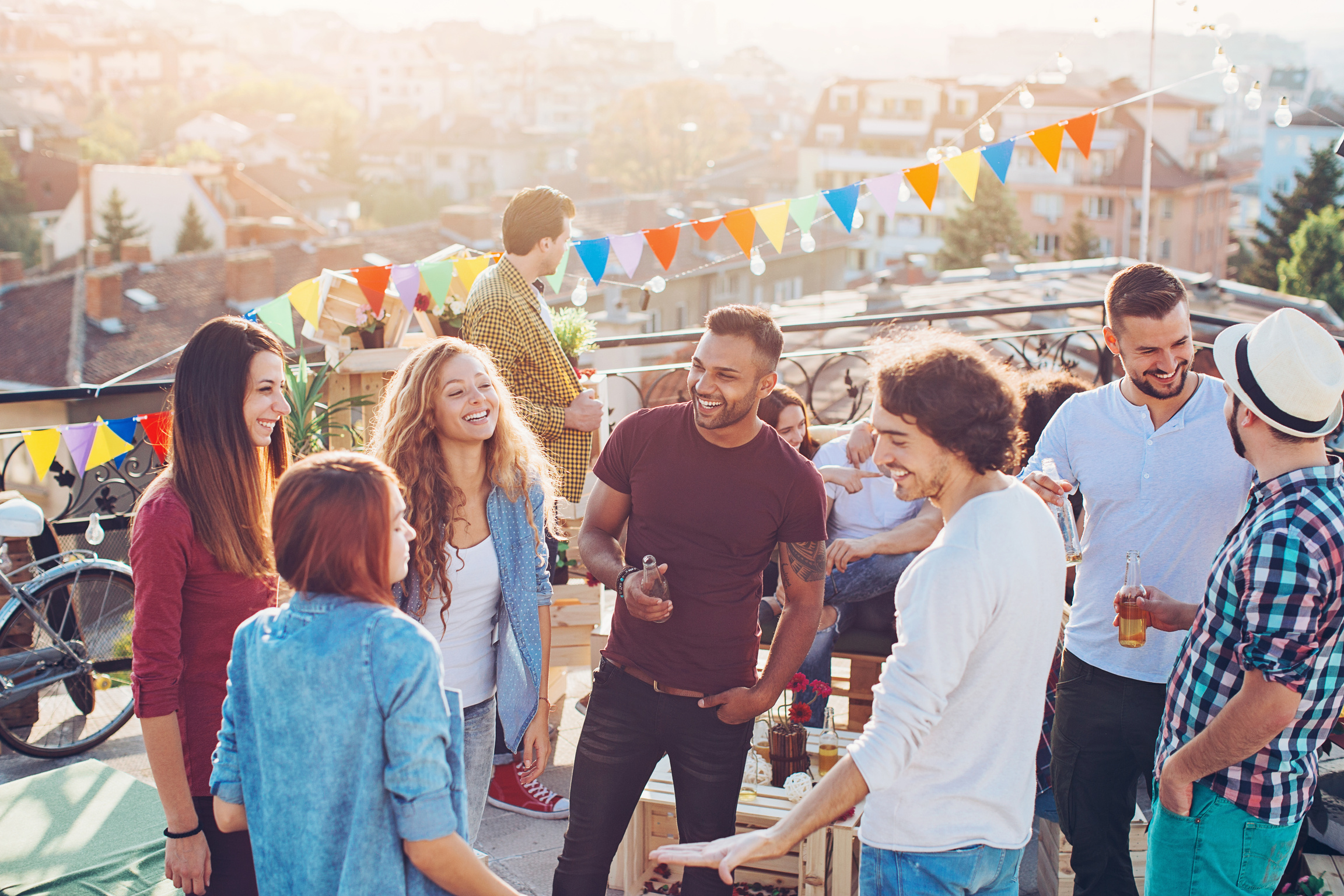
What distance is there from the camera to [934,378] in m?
1.81

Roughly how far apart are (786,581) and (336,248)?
30.1 m

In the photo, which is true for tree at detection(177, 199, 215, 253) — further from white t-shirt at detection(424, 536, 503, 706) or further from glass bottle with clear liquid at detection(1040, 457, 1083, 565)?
glass bottle with clear liquid at detection(1040, 457, 1083, 565)

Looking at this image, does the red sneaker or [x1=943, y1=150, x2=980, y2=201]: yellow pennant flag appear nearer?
the red sneaker

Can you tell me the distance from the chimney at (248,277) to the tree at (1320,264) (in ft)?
102

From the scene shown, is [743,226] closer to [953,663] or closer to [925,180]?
[925,180]

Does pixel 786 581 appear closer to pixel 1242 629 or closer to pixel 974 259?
pixel 1242 629

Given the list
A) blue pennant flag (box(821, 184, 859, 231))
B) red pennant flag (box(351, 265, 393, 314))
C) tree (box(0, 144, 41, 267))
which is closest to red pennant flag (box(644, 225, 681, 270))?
blue pennant flag (box(821, 184, 859, 231))

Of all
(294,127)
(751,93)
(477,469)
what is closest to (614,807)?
(477,469)

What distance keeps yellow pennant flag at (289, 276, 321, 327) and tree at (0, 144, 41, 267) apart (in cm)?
5371

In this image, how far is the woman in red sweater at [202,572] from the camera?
7.11ft

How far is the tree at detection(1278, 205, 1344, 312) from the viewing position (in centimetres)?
3297

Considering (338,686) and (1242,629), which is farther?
(1242,629)

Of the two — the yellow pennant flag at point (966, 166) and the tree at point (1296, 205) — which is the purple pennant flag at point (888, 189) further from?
the tree at point (1296, 205)

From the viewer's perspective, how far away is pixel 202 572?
2240 millimetres
